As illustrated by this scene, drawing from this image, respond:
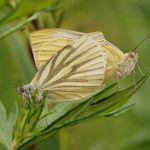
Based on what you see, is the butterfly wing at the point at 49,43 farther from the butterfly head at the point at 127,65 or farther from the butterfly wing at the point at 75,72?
the butterfly head at the point at 127,65

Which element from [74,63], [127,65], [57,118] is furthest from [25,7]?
[57,118]

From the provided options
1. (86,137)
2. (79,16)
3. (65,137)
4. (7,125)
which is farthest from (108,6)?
(7,125)

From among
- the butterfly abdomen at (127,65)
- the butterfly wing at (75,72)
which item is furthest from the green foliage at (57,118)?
the butterfly abdomen at (127,65)

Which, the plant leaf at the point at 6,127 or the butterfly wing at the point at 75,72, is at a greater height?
the plant leaf at the point at 6,127

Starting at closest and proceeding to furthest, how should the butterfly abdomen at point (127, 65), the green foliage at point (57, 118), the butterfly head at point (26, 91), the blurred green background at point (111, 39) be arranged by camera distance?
the green foliage at point (57, 118)
the butterfly head at point (26, 91)
the butterfly abdomen at point (127, 65)
the blurred green background at point (111, 39)

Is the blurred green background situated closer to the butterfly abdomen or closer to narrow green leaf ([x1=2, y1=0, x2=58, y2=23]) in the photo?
narrow green leaf ([x1=2, y1=0, x2=58, y2=23])

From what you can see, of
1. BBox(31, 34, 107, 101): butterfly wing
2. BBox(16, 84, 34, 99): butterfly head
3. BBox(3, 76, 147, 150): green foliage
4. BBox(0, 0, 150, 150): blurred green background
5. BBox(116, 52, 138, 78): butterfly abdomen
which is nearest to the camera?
BBox(3, 76, 147, 150): green foliage

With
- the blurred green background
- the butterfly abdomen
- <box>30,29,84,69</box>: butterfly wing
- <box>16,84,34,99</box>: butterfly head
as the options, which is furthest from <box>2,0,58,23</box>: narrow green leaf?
the butterfly abdomen

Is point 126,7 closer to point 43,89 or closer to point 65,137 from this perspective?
point 65,137
